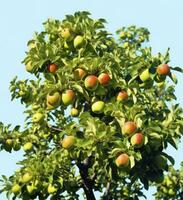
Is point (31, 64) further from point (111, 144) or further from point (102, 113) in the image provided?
point (111, 144)

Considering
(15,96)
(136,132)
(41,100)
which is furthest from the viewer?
(15,96)

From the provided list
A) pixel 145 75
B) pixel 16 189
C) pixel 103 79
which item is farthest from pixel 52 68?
pixel 16 189

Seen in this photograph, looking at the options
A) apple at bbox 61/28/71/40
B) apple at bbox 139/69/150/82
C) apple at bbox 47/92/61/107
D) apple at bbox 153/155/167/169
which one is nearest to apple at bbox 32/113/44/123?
apple at bbox 47/92/61/107

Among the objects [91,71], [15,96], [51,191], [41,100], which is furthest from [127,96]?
[15,96]

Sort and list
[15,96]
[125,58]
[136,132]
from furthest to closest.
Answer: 1. [15,96]
2. [125,58]
3. [136,132]

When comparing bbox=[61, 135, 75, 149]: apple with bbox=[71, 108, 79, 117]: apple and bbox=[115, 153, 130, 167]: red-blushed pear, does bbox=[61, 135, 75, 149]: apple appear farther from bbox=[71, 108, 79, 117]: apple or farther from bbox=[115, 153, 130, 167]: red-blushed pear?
bbox=[115, 153, 130, 167]: red-blushed pear

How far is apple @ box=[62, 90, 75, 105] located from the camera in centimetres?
928

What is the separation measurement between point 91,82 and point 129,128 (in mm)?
1213

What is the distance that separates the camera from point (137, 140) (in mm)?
8500

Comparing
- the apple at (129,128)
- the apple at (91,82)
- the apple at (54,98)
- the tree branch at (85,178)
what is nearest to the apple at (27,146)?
the tree branch at (85,178)

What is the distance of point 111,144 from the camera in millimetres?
9055

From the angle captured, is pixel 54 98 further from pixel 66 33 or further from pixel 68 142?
pixel 66 33

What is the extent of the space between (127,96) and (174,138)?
1197mm

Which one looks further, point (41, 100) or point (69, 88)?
point (41, 100)
